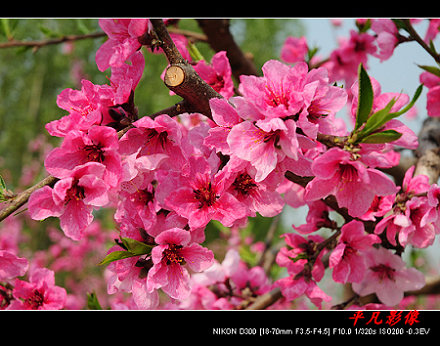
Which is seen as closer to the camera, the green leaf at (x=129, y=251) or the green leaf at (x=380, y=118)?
the green leaf at (x=380, y=118)

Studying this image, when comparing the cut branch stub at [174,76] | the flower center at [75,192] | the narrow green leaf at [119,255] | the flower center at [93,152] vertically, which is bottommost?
the narrow green leaf at [119,255]

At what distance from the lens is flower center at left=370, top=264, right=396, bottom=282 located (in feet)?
3.17

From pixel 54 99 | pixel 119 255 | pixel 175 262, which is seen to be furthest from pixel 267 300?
pixel 54 99

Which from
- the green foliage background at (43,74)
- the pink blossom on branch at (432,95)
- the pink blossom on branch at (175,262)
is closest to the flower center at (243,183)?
the pink blossom on branch at (175,262)

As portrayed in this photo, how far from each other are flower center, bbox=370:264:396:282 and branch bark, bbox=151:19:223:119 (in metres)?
0.73

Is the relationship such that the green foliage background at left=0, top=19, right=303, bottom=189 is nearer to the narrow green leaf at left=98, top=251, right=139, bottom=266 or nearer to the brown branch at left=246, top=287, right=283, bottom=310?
the brown branch at left=246, top=287, right=283, bottom=310

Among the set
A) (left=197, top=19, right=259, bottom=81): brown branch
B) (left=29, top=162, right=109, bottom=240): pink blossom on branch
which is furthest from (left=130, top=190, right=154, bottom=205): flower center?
(left=197, top=19, right=259, bottom=81): brown branch

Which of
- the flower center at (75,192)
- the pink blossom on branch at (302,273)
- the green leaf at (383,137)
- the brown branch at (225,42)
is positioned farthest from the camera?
the brown branch at (225,42)

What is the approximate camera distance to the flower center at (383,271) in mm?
965

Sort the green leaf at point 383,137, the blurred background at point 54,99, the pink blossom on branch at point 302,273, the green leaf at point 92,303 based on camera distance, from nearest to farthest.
Answer: 1. the green leaf at point 383,137
2. the pink blossom on branch at point 302,273
3. the green leaf at point 92,303
4. the blurred background at point 54,99

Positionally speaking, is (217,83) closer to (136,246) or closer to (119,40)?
(119,40)

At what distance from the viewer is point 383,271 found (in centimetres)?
98

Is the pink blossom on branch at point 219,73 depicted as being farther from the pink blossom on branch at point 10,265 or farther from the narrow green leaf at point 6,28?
the narrow green leaf at point 6,28
